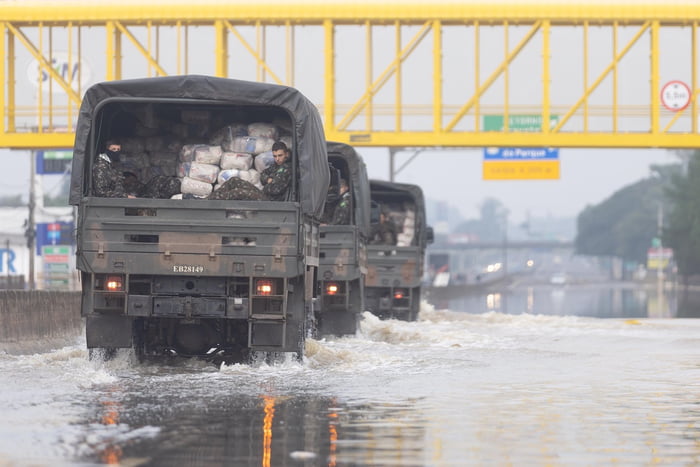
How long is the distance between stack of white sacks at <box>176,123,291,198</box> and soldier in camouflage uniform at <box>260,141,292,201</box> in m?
0.15

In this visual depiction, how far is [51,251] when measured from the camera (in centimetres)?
7369

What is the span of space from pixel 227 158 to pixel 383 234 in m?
15.8

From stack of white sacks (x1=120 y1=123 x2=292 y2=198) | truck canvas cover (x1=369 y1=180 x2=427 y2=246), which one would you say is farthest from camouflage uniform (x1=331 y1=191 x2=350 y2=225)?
truck canvas cover (x1=369 y1=180 x2=427 y2=246)

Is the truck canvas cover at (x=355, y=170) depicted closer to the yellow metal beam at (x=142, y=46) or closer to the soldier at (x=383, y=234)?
the soldier at (x=383, y=234)

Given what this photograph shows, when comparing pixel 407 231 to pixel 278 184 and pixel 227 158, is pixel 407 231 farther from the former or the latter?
pixel 278 184

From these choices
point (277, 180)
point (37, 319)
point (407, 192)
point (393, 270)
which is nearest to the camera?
point (277, 180)

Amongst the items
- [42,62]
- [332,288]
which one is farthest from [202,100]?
[42,62]

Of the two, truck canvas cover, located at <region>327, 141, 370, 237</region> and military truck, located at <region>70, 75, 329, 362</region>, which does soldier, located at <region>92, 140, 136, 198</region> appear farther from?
truck canvas cover, located at <region>327, 141, 370, 237</region>

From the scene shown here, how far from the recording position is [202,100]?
53.2 ft

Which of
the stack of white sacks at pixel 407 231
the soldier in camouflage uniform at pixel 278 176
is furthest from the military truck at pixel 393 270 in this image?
the soldier in camouflage uniform at pixel 278 176

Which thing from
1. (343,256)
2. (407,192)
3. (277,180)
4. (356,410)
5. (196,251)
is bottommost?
(356,410)

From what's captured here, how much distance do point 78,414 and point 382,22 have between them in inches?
1173

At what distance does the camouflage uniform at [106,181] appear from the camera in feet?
52.7

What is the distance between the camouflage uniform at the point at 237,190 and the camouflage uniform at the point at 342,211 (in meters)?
7.65
